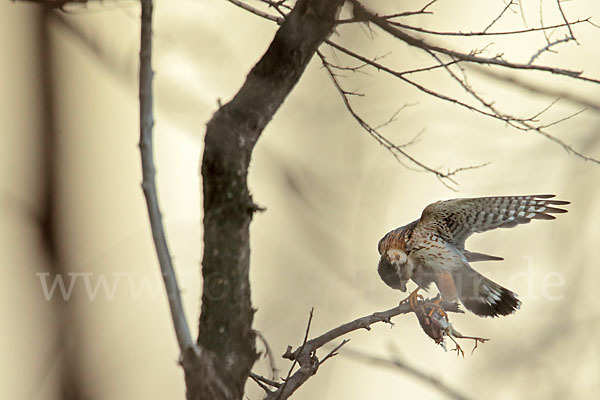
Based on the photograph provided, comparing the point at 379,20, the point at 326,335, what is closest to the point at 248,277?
the point at 326,335

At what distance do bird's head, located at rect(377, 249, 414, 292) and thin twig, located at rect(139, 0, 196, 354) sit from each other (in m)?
1.96

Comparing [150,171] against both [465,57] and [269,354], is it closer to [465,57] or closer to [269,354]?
[269,354]

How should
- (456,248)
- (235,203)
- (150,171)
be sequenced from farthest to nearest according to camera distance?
(456,248)
(235,203)
(150,171)

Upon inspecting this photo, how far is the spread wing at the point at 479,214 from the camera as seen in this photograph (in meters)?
2.97

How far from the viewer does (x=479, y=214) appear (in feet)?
10.3

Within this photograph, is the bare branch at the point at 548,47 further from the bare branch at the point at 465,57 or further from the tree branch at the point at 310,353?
the tree branch at the point at 310,353

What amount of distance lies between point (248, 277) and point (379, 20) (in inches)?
29.8

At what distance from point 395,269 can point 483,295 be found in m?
0.46

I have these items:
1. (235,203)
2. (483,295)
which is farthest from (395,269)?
(235,203)

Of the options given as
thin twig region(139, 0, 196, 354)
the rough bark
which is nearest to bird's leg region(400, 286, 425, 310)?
the rough bark

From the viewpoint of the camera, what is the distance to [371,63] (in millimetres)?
2051

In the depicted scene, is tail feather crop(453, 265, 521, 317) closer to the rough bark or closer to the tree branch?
the tree branch

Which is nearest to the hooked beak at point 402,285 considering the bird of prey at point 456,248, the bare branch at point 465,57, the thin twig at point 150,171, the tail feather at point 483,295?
the bird of prey at point 456,248

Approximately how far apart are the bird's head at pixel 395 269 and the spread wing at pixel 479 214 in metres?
0.23
